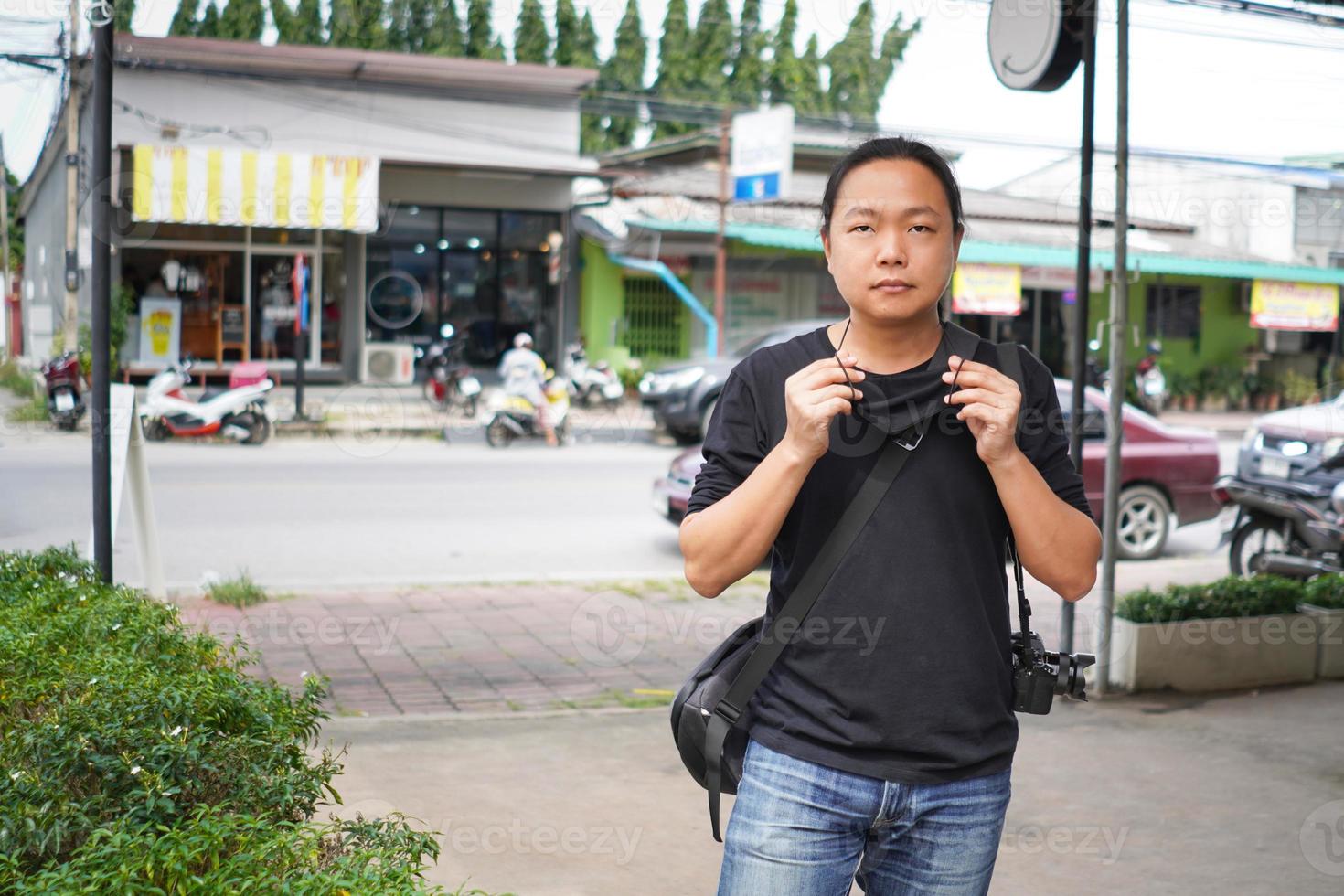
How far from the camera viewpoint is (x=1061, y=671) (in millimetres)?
2373

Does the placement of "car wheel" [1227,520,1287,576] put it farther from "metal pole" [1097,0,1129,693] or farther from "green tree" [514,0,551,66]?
"green tree" [514,0,551,66]

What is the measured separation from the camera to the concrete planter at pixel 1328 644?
6551mm

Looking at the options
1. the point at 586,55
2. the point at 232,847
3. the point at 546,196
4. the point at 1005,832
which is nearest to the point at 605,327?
the point at 546,196

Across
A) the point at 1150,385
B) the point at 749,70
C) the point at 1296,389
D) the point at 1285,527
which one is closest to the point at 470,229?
the point at 749,70

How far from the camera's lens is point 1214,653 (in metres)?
6.34

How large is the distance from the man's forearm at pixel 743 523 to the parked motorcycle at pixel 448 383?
17917 mm

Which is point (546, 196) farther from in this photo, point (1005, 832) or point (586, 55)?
point (1005, 832)

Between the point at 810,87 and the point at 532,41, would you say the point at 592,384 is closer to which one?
the point at 532,41

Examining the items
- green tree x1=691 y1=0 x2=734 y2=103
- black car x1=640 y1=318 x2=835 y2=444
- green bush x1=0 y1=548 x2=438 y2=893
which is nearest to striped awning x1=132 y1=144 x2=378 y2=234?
black car x1=640 y1=318 x2=835 y2=444

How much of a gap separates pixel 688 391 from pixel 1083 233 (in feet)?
41.3

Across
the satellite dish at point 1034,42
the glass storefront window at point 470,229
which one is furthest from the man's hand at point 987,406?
the glass storefront window at point 470,229

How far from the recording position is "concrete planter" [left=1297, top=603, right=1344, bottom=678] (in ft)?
21.5

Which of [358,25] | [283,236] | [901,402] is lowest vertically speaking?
[901,402]

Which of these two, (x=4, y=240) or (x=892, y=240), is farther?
(x=4, y=240)
